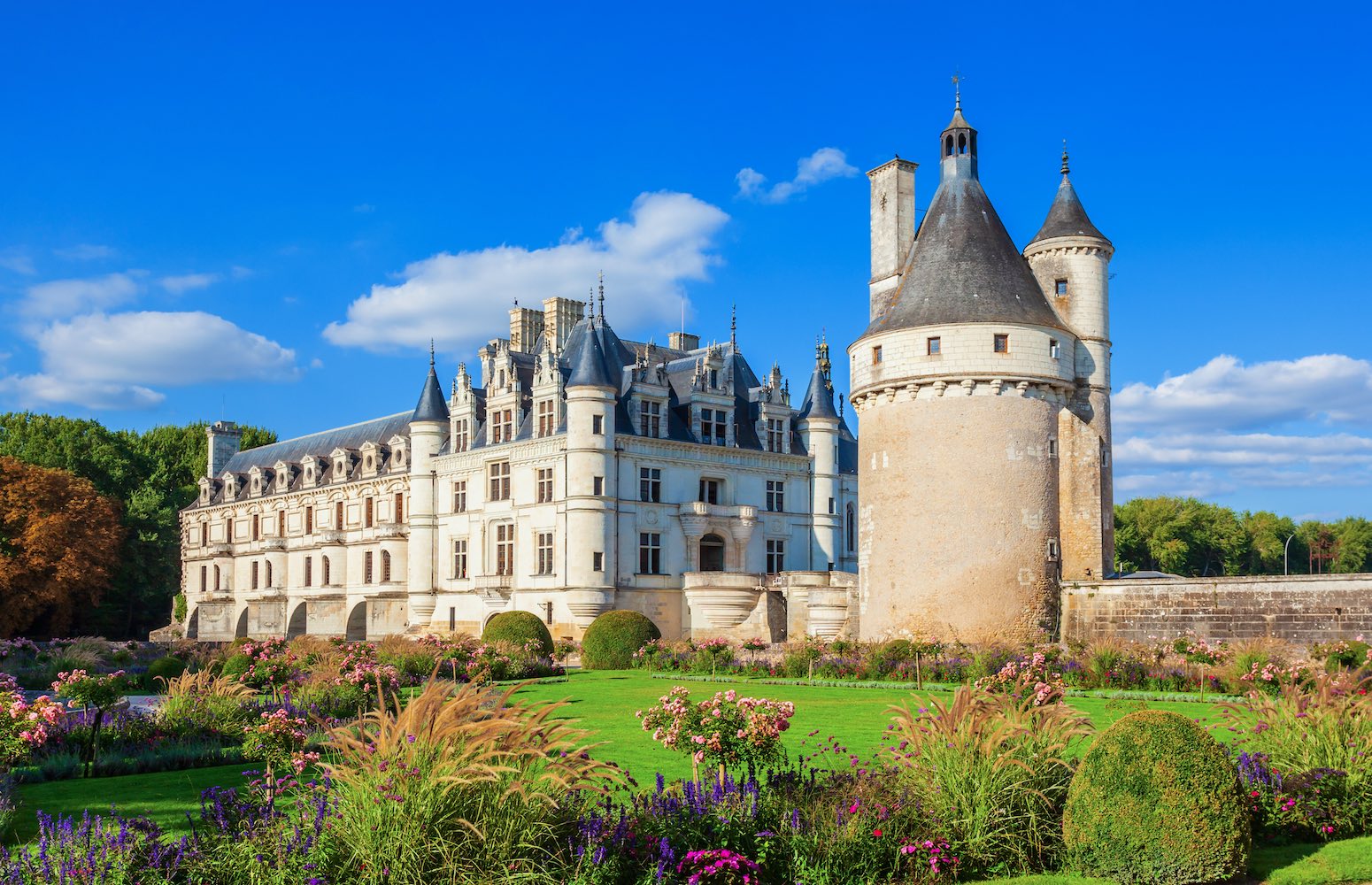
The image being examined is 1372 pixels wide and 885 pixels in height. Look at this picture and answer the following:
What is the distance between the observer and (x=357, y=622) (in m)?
50.1

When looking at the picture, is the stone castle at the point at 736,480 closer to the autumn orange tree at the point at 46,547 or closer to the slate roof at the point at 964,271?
the slate roof at the point at 964,271

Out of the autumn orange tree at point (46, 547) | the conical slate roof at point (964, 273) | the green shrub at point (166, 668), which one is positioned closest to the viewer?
the green shrub at point (166, 668)

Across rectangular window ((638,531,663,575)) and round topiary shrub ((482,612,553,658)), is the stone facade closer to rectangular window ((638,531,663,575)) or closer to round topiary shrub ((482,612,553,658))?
rectangular window ((638,531,663,575))

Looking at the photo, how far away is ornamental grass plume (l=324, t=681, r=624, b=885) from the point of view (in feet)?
23.6

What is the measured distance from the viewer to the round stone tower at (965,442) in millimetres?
27314

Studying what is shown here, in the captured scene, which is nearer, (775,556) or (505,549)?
(505,549)

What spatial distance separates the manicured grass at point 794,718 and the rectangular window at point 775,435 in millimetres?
18099

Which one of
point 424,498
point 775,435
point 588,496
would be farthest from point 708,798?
point 424,498

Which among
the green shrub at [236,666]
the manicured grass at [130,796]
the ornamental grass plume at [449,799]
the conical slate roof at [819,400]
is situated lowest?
the manicured grass at [130,796]

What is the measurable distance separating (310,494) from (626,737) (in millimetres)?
43547

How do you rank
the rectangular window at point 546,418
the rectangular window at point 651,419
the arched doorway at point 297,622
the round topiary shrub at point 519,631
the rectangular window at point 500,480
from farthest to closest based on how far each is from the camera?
the arched doorway at point 297,622, the rectangular window at point 500,480, the rectangular window at point 651,419, the rectangular window at point 546,418, the round topiary shrub at point 519,631

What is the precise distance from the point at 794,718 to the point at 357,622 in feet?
122

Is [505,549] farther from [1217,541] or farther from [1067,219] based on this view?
Result: [1217,541]

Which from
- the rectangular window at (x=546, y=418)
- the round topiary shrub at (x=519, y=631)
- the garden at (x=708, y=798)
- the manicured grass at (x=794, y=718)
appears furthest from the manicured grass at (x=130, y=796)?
the rectangular window at (x=546, y=418)
